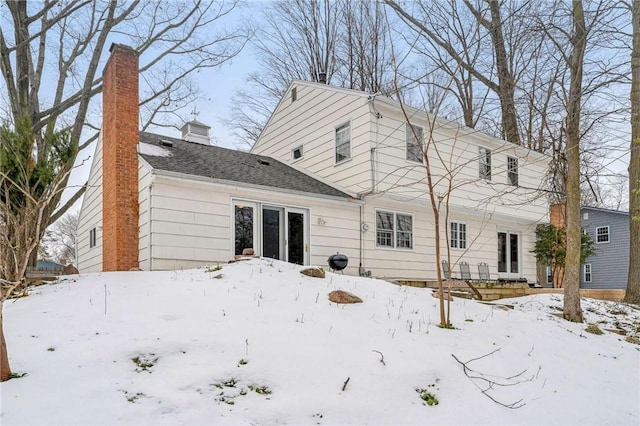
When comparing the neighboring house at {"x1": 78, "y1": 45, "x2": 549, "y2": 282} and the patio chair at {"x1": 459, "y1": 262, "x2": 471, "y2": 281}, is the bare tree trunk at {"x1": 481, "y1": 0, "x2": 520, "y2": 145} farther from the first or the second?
the patio chair at {"x1": 459, "y1": 262, "x2": 471, "y2": 281}

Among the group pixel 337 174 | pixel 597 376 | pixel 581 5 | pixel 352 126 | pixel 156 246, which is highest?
pixel 581 5

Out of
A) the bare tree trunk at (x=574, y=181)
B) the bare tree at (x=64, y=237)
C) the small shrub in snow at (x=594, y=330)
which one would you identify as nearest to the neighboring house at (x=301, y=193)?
the bare tree trunk at (x=574, y=181)

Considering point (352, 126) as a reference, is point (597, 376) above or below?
below

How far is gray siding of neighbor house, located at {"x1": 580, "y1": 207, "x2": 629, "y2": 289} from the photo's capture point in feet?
66.0

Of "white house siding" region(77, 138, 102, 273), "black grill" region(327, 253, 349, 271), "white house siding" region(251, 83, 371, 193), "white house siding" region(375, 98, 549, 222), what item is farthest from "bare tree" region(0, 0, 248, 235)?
"white house siding" region(375, 98, 549, 222)

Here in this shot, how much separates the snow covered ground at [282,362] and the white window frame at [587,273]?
1850cm

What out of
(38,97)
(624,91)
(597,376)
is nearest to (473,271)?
(624,91)

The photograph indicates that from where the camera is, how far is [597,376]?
14.5 ft

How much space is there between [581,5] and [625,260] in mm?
17672

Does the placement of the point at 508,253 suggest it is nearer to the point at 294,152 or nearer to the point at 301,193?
the point at 294,152

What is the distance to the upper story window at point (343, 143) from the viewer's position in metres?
11.0

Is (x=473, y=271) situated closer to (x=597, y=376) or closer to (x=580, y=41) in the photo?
(x=580, y=41)

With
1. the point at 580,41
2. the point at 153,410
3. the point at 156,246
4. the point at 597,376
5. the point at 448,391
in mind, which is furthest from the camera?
the point at 156,246

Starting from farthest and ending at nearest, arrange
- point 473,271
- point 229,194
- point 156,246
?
point 473,271 < point 229,194 < point 156,246
